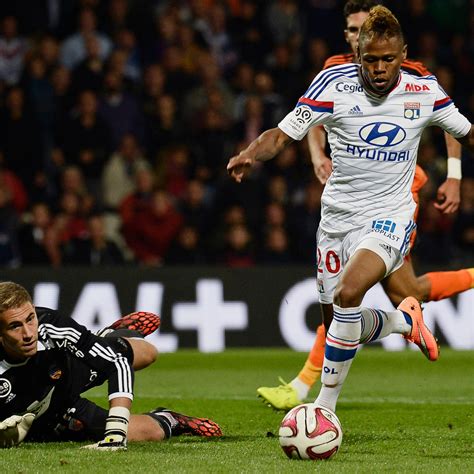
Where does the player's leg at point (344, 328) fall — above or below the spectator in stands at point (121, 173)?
above

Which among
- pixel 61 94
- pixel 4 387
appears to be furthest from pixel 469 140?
pixel 61 94

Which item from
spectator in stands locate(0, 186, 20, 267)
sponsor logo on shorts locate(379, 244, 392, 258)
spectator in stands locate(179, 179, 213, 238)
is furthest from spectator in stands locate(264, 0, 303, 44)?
sponsor logo on shorts locate(379, 244, 392, 258)

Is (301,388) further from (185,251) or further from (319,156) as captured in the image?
(185,251)

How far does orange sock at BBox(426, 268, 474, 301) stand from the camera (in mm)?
8180

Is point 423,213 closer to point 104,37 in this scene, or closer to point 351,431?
point 104,37

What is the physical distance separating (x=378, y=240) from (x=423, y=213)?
7537mm

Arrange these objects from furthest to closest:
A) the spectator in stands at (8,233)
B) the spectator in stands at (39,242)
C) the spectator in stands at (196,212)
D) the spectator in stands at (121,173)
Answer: the spectator in stands at (121,173) < the spectator in stands at (196,212) < the spectator in stands at (39,242) < the spectator in stands at (8,233)

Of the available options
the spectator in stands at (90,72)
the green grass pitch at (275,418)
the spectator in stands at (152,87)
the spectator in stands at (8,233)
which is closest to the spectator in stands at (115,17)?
the spectator in stands at (90,72)

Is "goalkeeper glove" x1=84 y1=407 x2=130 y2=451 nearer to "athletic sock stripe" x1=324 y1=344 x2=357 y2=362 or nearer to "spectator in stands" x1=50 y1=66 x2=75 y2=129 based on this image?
"athletic sock stripe" x1=324 y1=344 x2=357 y2=362

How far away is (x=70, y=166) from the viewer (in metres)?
14.2

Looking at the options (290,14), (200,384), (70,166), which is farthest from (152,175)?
(200,384)

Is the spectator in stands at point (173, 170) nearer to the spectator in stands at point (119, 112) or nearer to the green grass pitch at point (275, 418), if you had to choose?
the spectator in stands at point (119, 112)

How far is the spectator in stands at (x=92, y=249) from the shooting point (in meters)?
13.3

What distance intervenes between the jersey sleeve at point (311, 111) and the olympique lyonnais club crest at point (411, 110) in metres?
0.39
